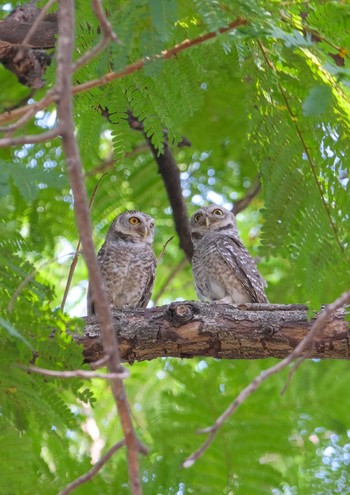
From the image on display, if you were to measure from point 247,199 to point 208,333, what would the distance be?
8.79ft

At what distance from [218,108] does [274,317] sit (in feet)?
8.70

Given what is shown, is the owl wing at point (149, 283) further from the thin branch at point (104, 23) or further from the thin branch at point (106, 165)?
the thin branch at point (104, 23)

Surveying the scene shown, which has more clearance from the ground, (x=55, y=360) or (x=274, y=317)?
(x=274, y=317)

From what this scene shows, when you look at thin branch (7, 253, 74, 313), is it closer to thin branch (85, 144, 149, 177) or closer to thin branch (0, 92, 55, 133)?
thin branch (0, 92, 55, 133)

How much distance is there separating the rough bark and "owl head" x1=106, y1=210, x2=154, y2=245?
1.94m

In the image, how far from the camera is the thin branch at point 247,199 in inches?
261

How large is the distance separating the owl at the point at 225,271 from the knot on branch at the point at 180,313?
5.21 feet

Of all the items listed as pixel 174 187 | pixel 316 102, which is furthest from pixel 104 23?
pixel 174 187

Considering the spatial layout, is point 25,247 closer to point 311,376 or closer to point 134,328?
point 134,328

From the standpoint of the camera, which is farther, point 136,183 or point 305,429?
point 136,183

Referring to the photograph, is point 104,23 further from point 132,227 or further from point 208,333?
point 132,227

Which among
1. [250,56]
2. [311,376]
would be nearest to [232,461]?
[311,376]

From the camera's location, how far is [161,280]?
770 cm

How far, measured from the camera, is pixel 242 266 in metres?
6.09
